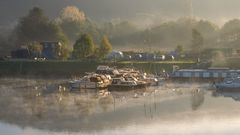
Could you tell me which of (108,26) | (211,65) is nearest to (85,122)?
(211,65)

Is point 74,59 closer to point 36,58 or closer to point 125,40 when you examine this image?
point 36,58

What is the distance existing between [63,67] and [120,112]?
20.5 meters

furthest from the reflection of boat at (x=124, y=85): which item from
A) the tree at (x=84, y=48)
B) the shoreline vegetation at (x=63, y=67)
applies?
the tree at (x=84, y=48)

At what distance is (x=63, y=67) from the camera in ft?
141

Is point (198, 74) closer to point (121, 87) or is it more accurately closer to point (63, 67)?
point (121, 87)

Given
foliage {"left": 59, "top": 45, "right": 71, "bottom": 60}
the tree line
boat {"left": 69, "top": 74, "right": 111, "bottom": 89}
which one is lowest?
boat {"left": 69, "top": 74, "right": 111, "bottom": 89}

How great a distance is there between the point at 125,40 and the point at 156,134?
172 feet

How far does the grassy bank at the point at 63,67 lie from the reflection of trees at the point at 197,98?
11.7 metres

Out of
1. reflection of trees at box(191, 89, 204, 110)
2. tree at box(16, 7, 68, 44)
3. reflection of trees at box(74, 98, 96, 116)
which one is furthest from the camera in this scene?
tree at box(16, 7, 68, 44)

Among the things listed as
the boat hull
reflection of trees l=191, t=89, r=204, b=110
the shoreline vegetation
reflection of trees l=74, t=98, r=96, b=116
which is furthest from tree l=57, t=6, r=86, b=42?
reflection of trees l=74, t=98, r=96, b=116

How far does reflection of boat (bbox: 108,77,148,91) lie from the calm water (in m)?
0.74

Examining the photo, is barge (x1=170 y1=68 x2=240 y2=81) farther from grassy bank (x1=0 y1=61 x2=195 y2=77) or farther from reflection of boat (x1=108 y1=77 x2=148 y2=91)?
reflection of boat (x1=108 y1=77 x2=148 y2=91)

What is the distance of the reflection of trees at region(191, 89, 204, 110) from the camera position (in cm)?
2500

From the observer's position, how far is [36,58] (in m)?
48.8
